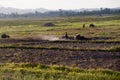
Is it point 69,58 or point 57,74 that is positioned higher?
point 57,74

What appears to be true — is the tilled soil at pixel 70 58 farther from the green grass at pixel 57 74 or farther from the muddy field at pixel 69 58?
the green grass at pixel 57 74

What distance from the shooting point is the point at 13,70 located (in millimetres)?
14195

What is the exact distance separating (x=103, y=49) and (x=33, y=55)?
5100mm

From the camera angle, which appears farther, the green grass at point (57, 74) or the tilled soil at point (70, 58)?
the tilled soil at point (70, 58)

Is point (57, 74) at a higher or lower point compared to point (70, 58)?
higher

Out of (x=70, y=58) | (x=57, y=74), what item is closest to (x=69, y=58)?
(x=70, y=58)

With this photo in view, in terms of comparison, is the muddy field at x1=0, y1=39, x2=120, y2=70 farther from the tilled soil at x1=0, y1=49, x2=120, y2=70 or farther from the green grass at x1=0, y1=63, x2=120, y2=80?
the green grass at x1=0, y1=63, x2=120, y2=80

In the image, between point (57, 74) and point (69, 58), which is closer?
point (57, 74)

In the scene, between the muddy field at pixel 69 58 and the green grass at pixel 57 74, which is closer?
the green grass at pixel 57 74

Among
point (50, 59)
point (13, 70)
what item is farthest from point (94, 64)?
point (13, 70)

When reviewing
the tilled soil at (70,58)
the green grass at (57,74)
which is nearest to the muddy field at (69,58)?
the tilled soil at (70,58)

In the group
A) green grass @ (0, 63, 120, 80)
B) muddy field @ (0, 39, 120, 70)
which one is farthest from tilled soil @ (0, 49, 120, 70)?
green grass @ (0, 63, 120, 80)

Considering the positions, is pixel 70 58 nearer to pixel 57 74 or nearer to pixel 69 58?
pixel 69 58

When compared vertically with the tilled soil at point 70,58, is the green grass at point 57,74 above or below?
above
